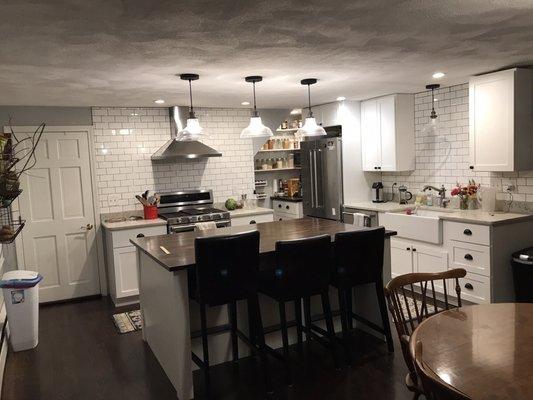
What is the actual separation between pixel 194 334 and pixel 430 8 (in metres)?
2.64

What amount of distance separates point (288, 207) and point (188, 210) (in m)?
1.64

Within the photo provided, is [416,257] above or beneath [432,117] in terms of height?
beneath

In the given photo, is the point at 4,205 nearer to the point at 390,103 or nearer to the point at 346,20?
the point at 346,20

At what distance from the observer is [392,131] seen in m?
5.51

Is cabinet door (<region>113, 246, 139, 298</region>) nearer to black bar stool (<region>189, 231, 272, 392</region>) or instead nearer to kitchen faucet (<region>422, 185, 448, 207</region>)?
black bar stool (<region>189, 231, 272, 392</region>)

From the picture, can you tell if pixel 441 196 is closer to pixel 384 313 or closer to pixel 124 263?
pixel 384 313

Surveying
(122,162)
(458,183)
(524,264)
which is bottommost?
(524,264)

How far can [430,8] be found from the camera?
228 centimetres

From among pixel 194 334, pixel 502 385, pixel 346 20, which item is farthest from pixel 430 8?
pixel 194 334

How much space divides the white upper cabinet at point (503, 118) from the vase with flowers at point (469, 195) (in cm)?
48

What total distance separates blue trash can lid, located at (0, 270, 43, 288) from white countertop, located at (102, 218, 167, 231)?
1.11 metres

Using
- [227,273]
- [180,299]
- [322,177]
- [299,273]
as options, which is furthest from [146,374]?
[322,177]

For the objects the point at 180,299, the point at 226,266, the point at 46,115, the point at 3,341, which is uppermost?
the point at 46,115

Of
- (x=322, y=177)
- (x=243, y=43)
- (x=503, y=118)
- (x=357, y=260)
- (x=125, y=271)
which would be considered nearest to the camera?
(x=243, y=43)
